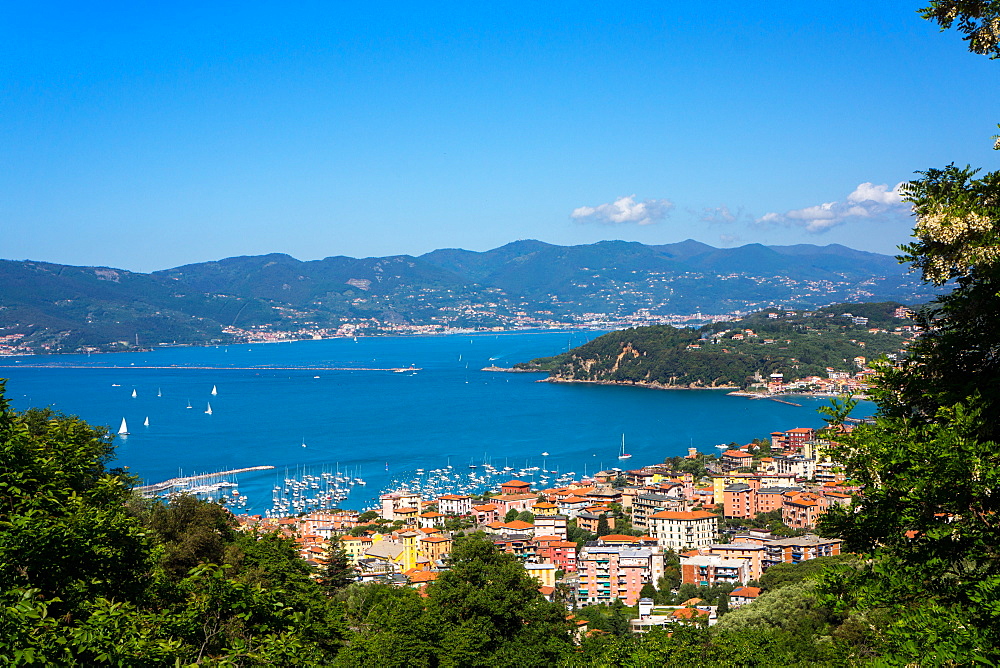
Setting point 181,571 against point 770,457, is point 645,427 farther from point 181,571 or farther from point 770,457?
point 181,571

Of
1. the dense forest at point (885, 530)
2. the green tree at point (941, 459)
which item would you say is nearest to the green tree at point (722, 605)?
the dense forest at point (885, 530)

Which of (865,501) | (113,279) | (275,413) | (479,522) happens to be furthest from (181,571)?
(113,279)

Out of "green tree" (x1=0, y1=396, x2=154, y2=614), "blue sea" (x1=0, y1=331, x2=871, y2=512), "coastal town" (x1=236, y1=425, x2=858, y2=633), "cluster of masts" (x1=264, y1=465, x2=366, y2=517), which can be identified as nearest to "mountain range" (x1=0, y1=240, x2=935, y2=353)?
"blue sea" (x1=0, y1=331, x2=871, y2=512)

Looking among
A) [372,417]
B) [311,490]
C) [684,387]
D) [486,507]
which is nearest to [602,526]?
[486,507]

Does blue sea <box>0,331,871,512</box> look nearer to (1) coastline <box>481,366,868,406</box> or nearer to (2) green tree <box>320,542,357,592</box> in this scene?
(1) coastline <box>481,366,868,406</box>

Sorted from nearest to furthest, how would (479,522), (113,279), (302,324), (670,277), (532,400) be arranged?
(479,522) < (532,400) < (302,324) < (113,279) < (670,277)

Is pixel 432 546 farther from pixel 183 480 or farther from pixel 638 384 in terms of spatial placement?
pixel 638 384
